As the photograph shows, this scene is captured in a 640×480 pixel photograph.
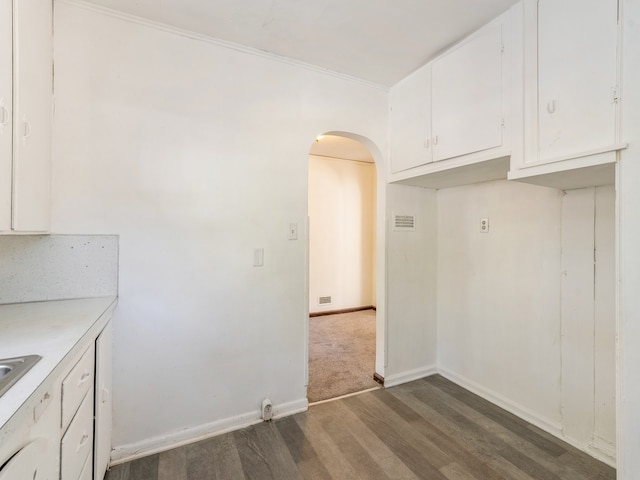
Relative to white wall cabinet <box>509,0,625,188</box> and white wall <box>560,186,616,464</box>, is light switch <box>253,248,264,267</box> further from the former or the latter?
white wall <box>560,186,616,464</box>

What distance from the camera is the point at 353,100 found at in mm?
2283

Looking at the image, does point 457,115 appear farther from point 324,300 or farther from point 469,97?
point 324,300

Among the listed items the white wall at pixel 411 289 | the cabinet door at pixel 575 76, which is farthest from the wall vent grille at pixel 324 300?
the cabinet door at pixel 575 76

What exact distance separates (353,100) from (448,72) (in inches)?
27.1

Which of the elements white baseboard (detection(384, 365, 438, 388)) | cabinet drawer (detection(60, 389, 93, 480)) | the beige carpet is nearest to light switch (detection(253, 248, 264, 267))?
cabinet drawer (detection(60, 389, 93, 480))

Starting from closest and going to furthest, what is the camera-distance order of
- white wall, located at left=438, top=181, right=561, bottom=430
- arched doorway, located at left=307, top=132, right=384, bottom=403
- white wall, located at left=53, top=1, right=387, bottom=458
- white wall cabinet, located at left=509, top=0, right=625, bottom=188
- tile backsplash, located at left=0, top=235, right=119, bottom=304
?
white wall cabinet, located at left=509, top=0, right=625, bottom=188 → tile backsplash, located at left=0, top=235, right=119, bottom=304 → white wall, located at left=53, top=1, right=387, bottom=458 → white wall, located at left=438, top=181, right=561, bottom=430 → arched doorway, located at left=307, top=132, right=384, bottom=403

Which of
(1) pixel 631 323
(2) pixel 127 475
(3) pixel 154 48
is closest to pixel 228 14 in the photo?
(3) pixel 154 48

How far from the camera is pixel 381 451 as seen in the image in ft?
5.62

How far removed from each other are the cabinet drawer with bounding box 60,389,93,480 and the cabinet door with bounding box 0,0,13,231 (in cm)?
74

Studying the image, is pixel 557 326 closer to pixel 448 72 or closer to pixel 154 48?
pixel 448 72

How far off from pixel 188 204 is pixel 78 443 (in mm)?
1188

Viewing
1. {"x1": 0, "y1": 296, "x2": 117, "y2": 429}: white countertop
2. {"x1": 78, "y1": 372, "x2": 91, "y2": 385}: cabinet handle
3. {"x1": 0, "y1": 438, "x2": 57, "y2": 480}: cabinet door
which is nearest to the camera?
{"x1": 0, "y1": 438, "x2": 57, "y2": 480}: cabinet door

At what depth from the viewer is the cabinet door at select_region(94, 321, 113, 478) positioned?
4.37ft

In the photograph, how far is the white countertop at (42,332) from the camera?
0.72 m
